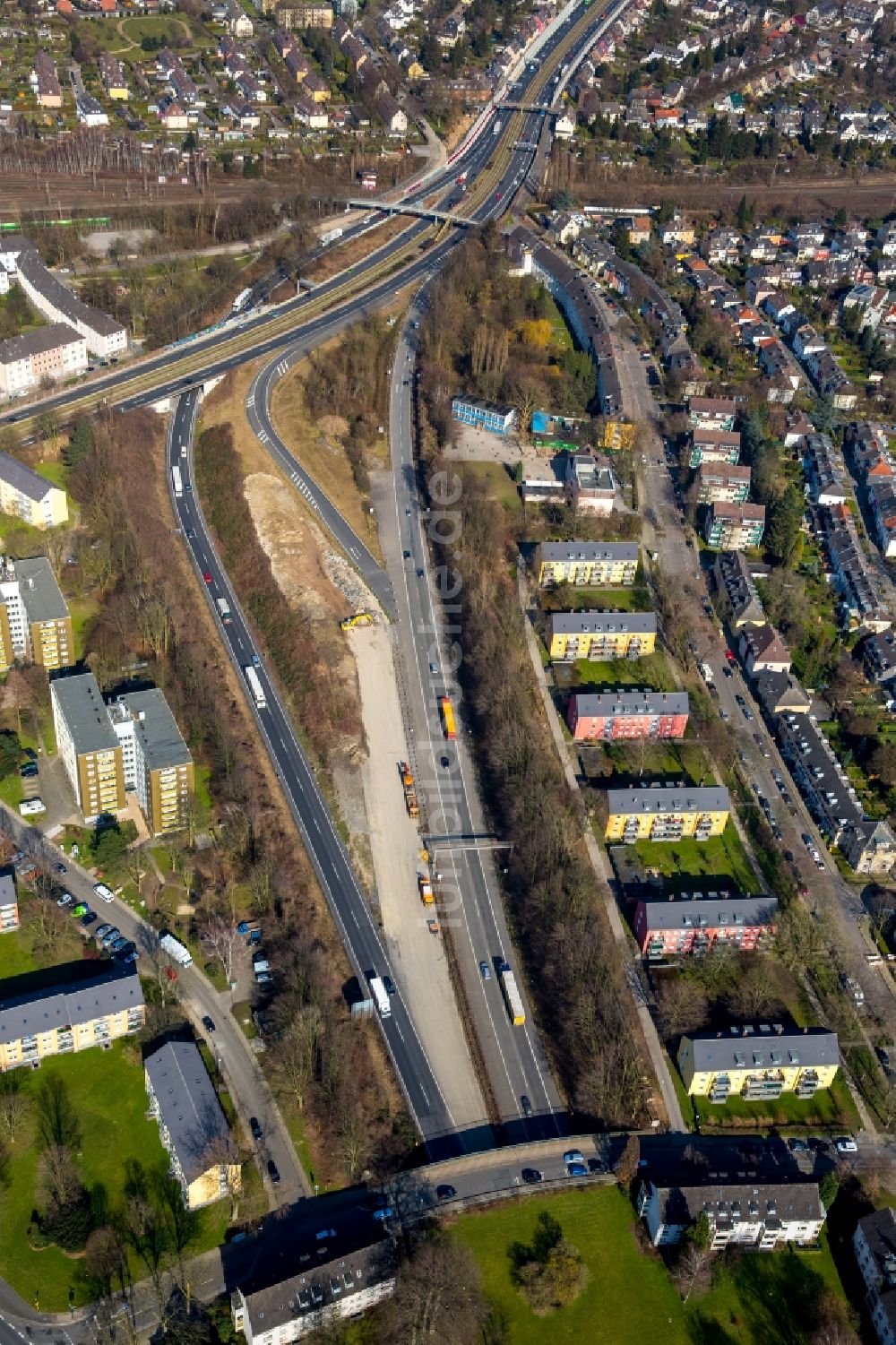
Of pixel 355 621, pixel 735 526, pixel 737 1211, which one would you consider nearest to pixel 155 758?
pixel 355 621

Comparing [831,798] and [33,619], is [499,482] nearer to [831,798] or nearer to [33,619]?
[831,798]

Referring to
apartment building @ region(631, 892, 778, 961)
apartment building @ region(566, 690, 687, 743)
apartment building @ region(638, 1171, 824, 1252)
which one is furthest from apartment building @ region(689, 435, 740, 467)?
apartment building @ region(638, 1171, 824, 1252)

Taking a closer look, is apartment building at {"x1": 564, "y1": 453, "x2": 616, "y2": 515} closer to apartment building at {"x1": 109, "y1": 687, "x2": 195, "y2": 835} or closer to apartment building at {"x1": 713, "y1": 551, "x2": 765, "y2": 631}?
apartment building at {"x1": 713, "y1": 551, "x2": 765, "y2": 631}

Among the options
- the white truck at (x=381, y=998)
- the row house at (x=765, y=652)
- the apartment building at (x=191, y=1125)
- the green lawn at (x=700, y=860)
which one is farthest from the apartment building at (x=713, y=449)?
the apartment building at (x=191, y=1125)

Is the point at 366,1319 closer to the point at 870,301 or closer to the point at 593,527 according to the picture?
the point at 593,527

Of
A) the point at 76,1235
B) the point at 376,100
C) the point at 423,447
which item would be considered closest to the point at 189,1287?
the point at 76,1235
